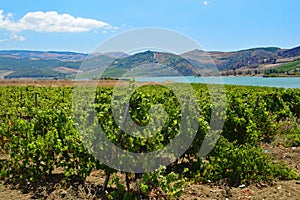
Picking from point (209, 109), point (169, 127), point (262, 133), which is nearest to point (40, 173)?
point (169, 127)

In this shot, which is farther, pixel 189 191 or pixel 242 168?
pixel 242 168

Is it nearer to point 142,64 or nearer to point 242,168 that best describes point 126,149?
point 142,64

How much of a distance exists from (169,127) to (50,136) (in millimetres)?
2162

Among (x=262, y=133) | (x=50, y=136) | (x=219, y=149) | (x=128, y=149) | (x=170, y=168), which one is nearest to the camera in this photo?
(x=128, y=149)

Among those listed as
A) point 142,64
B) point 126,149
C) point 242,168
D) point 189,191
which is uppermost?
point 142,64

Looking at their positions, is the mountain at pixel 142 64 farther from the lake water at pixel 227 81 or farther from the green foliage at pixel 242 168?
the green foliage at pixel 242 168

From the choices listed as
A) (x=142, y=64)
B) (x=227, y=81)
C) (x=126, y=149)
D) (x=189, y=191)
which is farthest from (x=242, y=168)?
(x=227, y=81)

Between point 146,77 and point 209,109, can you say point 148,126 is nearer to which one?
point 146,77

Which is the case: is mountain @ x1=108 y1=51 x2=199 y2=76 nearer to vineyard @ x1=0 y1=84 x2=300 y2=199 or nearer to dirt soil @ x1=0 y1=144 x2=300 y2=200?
vineyard @ x1=0 y1=84 x2=300 y2=199

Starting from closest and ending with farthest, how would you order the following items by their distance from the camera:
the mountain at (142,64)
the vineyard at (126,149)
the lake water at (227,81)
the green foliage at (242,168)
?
1. the vineyard at (126,149)
2. the mountain at (142,64)
3. the green foliage at (242,168)
4. the lake water at (227,81)

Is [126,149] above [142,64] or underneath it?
underneath

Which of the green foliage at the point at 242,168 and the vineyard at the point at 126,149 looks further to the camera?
the green foliage at the point at 242,168

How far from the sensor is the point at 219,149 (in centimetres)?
602

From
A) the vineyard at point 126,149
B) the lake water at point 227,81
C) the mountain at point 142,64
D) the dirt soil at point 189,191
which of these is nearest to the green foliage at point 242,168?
the vineyard at point 126,149
